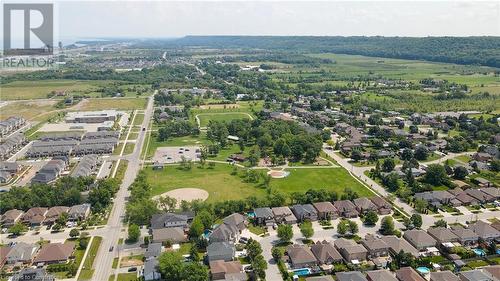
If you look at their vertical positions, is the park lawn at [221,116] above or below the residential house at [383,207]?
above

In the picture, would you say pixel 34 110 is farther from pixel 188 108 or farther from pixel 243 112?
pixel 243 112

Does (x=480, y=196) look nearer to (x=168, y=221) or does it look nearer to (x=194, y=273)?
(x=194, y=273)

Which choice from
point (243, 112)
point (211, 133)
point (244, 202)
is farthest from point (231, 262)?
point (243, 112)

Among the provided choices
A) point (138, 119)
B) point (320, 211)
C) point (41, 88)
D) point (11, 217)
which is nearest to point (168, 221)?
point (320, 211)

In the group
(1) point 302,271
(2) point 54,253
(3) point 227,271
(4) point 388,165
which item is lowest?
(2) point 54,253

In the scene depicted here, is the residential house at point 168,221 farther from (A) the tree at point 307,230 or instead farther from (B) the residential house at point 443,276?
(B) the residential house at point 443,276

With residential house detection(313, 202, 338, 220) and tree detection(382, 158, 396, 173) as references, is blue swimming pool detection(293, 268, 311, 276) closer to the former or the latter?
residential house detection(313, 202, 338, 220)

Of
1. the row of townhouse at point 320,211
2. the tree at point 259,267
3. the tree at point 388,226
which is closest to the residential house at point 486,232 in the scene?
the tree at point 388,226
